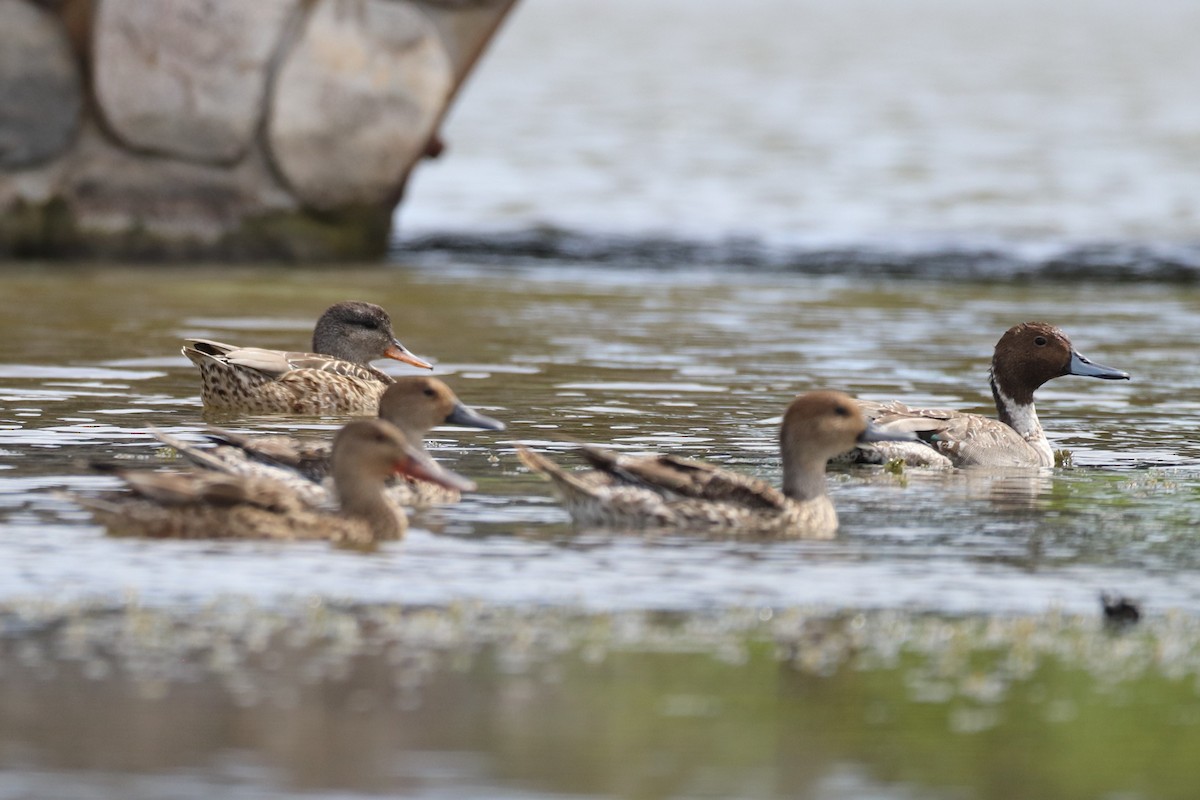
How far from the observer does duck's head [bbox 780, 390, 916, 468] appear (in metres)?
9.31

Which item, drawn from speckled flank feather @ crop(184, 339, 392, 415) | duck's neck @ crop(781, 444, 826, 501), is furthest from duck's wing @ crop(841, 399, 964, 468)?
speckled flank feather @ crop(184, 339, 392, 415)

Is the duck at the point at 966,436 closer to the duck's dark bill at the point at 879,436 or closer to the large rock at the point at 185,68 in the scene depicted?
the duck's dark bill at the point at 879,436

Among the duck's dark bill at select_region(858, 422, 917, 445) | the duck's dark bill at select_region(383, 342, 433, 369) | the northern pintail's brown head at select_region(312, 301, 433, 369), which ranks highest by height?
the northern pintail's brown head at select_region(312, 301, 433, 369)

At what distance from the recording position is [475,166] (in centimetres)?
3325

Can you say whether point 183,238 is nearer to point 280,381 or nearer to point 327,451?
point 280,381

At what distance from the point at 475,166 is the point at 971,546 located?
81.6ft

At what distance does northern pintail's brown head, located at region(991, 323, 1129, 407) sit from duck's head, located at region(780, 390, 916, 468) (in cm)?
257

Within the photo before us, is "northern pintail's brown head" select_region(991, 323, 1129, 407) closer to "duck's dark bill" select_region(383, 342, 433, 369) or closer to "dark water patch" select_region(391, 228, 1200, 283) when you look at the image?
"duck's dark bill" select_region(383, 342, 433, 369)

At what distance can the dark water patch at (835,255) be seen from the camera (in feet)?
71.1

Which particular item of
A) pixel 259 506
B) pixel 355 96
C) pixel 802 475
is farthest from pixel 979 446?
pixel 355 96

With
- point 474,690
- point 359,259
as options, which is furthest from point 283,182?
point 474,690

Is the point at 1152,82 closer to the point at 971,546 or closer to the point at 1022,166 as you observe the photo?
the point at 1022,166

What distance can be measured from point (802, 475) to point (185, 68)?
1045cm

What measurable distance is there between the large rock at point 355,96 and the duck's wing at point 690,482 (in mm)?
10476
